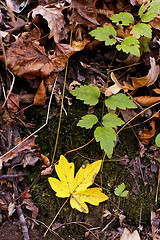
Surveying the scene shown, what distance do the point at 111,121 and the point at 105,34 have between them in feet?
2.89

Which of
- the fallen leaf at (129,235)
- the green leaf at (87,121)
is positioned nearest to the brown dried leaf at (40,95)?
the green leaf at (87,121)

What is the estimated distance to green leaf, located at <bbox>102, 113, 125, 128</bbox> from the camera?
1854mm

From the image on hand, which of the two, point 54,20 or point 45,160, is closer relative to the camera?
point 45,160

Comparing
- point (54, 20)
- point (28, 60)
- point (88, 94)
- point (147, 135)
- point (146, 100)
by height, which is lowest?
point (147, 135)

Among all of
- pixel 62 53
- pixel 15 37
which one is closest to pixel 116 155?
pixel 62 53

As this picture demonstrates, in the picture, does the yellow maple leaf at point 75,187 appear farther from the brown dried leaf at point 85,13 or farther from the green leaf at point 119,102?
the brown dried leaf at point 85,13

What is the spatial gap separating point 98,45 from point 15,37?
0.85 m

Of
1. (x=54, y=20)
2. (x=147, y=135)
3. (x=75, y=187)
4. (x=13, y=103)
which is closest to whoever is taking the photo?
(x=75, y=187)

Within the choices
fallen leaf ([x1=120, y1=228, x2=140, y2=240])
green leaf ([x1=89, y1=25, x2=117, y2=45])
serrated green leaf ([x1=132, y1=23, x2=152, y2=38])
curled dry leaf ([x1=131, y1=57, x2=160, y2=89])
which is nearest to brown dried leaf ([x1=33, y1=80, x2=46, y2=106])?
green leaf ([x1=89, y1=25, x2=117, y2=45])

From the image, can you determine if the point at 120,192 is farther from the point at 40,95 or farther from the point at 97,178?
the point at 40,95

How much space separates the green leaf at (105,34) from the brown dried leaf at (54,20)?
11.9 inches

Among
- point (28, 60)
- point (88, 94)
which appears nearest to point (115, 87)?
point (88, 94)

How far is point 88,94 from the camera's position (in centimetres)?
195

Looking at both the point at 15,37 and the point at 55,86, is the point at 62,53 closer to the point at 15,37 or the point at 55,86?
the point at 55,86
